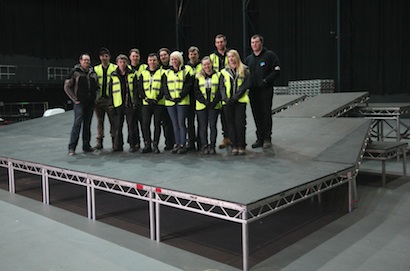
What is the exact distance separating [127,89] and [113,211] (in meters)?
1.71

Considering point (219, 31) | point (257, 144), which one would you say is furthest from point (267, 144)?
point (219, 31)

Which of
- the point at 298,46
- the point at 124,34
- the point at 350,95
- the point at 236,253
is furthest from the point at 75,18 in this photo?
the point at 236,253

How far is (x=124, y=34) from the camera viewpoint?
819 inches

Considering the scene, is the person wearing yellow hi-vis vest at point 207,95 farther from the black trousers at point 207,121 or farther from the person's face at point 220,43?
the person's face at point 220,43

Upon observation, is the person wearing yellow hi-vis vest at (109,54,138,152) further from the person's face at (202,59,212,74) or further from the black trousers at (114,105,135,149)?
the person's face at (202,59,212,74)

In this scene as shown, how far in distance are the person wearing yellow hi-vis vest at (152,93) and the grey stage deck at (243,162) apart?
484mm

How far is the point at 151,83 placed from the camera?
17.9 ft

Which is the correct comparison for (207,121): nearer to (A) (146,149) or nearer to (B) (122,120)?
(A) (146,149)

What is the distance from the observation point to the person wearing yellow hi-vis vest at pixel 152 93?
17.9 feet

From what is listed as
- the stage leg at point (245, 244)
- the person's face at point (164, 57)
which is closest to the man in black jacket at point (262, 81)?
the person's face at point (164, 57)

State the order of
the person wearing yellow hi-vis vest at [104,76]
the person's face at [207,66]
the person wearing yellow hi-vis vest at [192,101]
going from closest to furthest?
the person's face at [207,66], the person wearing yellow hi-vis vest at [192,101], the person wearing yellow hi-vis vest at [104,76]

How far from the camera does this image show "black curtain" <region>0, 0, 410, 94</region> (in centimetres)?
1379

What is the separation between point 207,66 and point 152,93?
86cm

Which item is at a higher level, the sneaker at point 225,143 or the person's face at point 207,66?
the person's face at point 207,66
